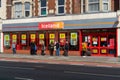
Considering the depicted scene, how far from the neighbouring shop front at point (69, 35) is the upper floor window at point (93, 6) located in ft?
5.09

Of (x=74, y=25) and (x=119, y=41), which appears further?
(x=74, y=25)

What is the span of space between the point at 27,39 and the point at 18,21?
2.48 meters

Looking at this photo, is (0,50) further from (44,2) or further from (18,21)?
(44,2)

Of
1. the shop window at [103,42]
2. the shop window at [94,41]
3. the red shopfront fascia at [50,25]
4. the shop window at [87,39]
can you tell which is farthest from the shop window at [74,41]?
the shop window at [103,42]

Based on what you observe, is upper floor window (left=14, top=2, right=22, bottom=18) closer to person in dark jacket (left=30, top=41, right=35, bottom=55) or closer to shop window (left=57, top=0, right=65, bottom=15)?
person in dark jacket (left=30, top=41, right=35, bottom=55)

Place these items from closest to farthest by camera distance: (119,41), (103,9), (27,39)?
(119,41)
(103,9)
(27,39)

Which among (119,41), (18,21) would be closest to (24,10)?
(18,21)

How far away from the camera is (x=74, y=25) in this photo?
4112 cm

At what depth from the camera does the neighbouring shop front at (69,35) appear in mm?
38875

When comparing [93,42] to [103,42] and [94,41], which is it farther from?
[103,42]

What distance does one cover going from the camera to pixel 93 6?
40531 millimetres

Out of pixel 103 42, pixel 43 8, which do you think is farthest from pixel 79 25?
pixel 43 8

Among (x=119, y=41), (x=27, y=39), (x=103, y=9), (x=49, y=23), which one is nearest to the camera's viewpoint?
(x=119, y=41)

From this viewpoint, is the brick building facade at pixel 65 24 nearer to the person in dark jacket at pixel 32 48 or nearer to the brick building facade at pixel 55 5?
the brick building facade at pixel 55 5
